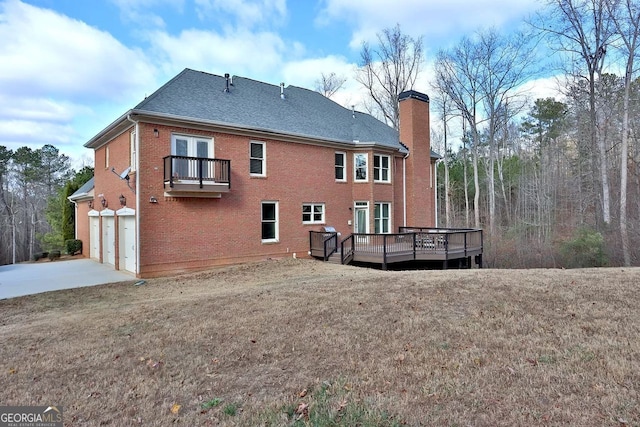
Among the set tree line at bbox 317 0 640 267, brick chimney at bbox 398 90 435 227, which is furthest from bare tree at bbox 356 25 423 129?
brick chimney at bbox 398 90 435 227

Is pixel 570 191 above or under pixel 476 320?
above

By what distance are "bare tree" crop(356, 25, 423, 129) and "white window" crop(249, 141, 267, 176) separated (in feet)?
63.8

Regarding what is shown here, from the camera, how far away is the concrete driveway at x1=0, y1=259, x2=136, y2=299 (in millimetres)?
10453

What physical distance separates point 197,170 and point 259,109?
4634mm

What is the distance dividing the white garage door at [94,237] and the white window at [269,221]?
882cm

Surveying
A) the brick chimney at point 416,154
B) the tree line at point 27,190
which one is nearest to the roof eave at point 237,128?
the brick chimney at point 416,154

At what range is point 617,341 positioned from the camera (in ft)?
13.6

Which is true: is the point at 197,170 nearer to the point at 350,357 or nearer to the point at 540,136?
the point at 350,357

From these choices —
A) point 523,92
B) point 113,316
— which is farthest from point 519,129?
point 113,316

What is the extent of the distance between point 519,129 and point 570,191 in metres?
10.0

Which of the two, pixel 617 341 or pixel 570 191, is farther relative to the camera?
pixel 570 191

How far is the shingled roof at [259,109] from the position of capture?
13.3 m

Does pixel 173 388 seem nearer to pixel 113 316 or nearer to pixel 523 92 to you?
pixel 113 316

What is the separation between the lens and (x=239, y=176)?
1419 centimetres
